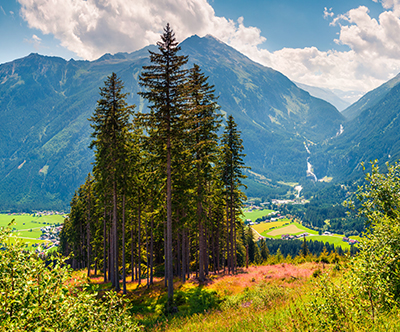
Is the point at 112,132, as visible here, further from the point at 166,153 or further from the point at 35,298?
the point at 35,298

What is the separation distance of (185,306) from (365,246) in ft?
49.2

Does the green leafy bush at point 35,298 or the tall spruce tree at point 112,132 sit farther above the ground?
the tall spruce tree at point 112,132

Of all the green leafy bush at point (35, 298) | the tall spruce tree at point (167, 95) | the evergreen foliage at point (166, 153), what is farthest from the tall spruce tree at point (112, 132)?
the green leafy bush at point (35, 298)

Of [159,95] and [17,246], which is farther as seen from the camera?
[159,95]

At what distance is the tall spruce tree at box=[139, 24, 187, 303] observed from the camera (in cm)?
1811

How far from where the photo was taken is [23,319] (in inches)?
168

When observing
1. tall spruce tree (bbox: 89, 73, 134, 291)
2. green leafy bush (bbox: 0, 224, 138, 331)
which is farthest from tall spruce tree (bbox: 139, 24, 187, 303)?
green leafy bush (bbox: 0, 224, 138, 331)

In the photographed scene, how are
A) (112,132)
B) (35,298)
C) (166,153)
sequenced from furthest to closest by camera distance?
1. (112,132)
2. (166,153)
3. (35,298)

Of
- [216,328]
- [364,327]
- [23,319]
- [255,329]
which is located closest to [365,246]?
[364,327]

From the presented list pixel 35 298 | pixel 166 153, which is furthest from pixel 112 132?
pixel 35 298

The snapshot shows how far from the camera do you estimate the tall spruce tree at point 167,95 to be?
59.4 feet

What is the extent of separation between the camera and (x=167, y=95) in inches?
743

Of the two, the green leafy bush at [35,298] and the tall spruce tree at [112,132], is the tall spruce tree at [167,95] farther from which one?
the green leafy bush at [35,298]

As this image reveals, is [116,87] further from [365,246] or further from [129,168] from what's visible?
[365,246]
